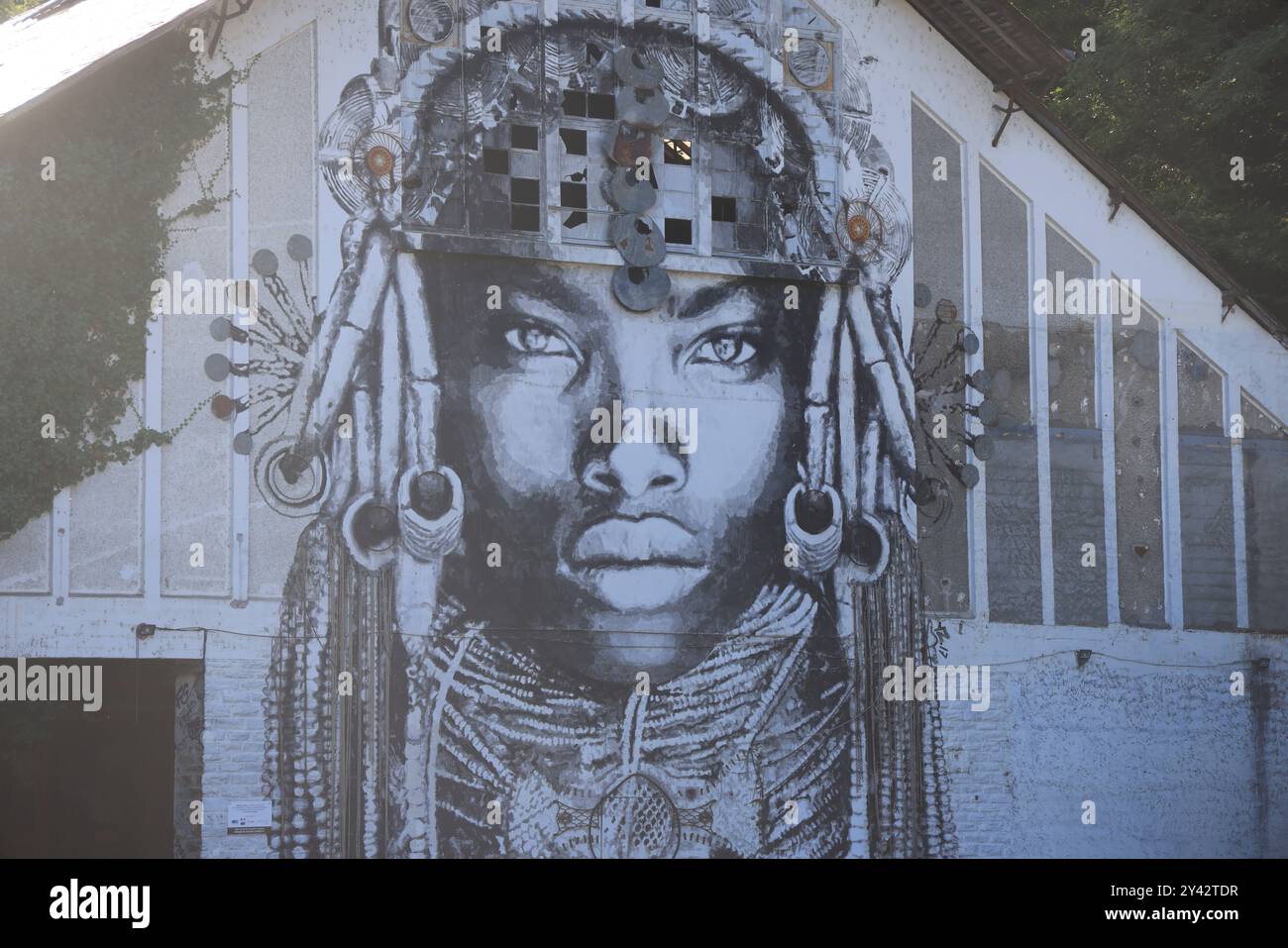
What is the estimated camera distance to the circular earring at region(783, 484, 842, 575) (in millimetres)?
20156

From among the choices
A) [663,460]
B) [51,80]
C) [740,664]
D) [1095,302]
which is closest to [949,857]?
[740,664]

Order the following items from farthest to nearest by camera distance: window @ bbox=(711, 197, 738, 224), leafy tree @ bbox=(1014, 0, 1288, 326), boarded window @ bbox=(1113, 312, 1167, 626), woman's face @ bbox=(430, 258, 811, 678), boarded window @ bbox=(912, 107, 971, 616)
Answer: leafy tree @ bbox=(1014, 0, 1288, 326) → boarded window @ bbox=(1113, 312, 1167, 626) → boarded window @ bbox=(912, 107, 971, 616) → window @ bbox=(711, 197, 738, 224) → woman's face @ bbox=(430, 258, 811, 678)

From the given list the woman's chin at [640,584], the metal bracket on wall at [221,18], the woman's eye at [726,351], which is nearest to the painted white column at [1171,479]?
the woman's eye at [726,351]

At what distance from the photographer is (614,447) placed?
19609 millimetres

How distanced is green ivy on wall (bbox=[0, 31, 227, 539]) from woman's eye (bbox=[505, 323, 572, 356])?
10.8 ft

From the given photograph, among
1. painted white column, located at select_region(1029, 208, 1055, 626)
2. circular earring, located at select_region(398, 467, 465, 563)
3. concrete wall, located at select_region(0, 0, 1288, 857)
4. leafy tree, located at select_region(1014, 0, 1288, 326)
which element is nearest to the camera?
concrete wall, located at select_region(0, 0, 1288, 857)

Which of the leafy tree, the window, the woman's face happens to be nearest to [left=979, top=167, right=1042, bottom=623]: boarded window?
the woman's face

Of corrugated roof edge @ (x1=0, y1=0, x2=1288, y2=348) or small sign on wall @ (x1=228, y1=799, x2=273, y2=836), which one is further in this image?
corrugated roof edge @ (x1=0, y1=0, x2=1288, y2=348)

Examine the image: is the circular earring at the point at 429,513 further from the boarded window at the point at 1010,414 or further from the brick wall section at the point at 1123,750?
the boarded window at the point at 1010,414

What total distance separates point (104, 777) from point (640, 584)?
18.7 feet
